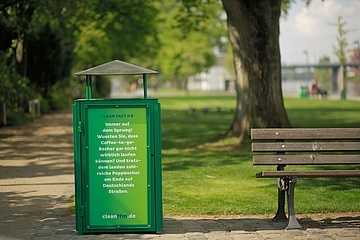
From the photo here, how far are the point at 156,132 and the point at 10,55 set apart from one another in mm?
19927

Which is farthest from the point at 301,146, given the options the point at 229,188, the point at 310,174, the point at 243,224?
the point at 229,188

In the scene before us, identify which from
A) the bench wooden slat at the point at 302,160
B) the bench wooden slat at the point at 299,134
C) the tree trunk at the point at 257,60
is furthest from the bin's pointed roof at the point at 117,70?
the tree trunk at the point at 257,60

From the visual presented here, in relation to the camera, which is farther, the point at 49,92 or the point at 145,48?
the point at 145,48

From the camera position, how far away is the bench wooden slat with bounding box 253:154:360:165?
8.53 meters

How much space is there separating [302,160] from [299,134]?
267mm

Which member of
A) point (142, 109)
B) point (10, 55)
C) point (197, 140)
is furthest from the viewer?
point (10, 55)

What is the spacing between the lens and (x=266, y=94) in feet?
63.3

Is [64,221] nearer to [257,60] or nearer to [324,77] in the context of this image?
[257,60]

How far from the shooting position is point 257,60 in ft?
63.0

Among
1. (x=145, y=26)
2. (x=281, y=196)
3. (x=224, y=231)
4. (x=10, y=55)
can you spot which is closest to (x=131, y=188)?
(x=224, y=231)

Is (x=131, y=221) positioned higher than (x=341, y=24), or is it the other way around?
(x=341, y=24)

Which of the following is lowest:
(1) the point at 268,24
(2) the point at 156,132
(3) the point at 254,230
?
(3) the point at 254,230

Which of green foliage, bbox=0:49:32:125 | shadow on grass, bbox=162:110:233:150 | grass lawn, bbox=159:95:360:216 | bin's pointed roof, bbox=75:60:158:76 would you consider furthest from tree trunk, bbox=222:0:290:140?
bin's pointed roof, bbox=75:60:158:76

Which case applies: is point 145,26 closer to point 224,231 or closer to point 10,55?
point 10,55
